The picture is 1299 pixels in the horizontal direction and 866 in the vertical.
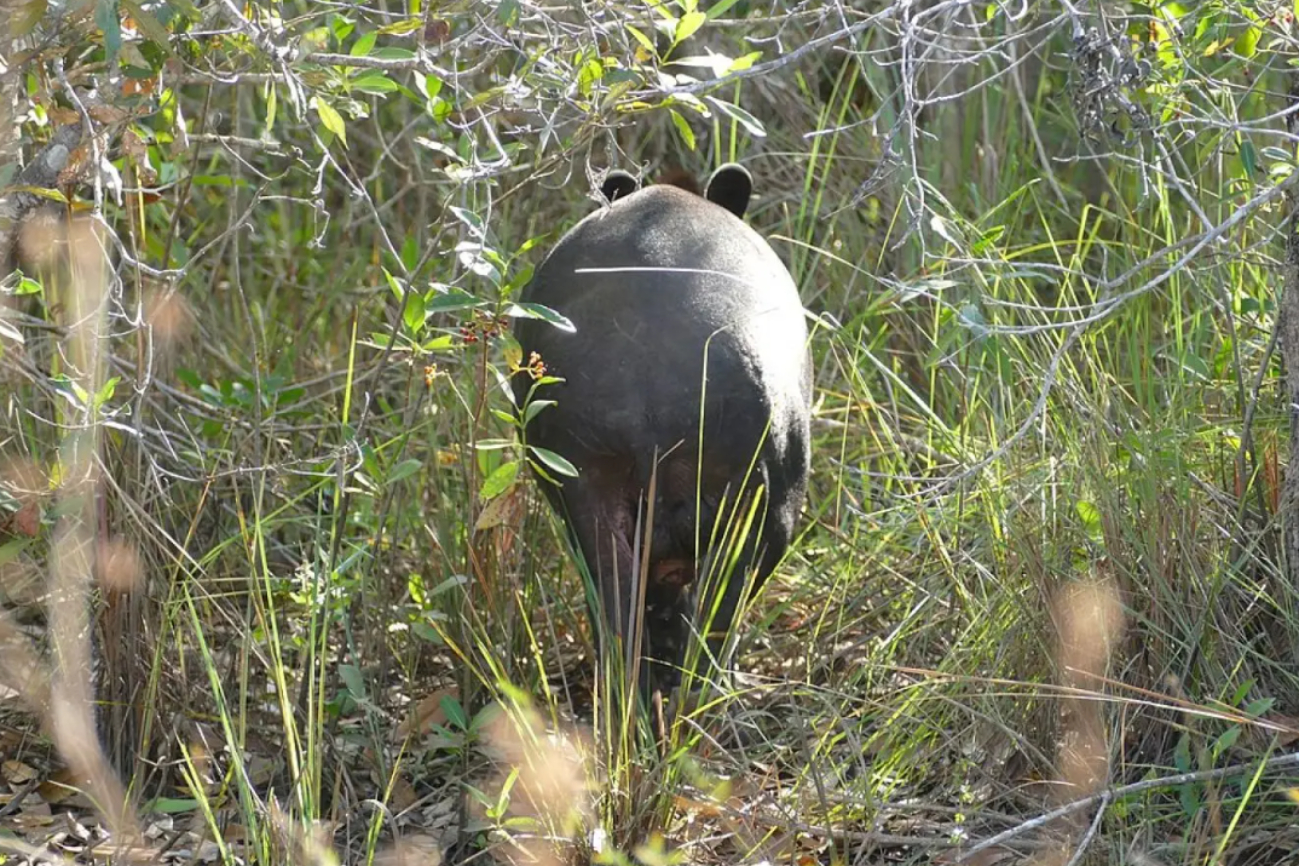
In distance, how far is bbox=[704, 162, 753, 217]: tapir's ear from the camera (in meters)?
4.18

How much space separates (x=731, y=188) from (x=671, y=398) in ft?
3.09

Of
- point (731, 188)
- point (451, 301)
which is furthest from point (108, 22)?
point (731, 188)

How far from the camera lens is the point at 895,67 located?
5520 millimetres

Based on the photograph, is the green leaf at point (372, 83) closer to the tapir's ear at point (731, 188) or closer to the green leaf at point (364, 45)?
the green leaf at point (364, 45)

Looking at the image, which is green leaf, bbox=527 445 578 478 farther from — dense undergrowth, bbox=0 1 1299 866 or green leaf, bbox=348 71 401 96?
green leaf, bbox=348 71 401 96

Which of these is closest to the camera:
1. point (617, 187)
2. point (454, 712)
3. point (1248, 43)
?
point (1248, 43)

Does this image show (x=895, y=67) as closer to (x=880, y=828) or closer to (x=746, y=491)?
(x=746, y=491)

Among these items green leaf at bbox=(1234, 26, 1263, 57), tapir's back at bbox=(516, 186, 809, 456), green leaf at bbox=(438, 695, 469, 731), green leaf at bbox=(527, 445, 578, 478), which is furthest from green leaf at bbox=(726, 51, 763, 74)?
green leaf at bbox=(438, 695, 469, 731)

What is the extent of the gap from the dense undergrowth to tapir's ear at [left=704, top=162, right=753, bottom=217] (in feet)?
0.92

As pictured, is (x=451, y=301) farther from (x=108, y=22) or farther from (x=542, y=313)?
(x=108, y=22)

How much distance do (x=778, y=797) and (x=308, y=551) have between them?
1767 mm

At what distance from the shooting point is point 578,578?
14.6 feet

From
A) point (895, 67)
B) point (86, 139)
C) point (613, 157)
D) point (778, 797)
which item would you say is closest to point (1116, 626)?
point (778, 797)

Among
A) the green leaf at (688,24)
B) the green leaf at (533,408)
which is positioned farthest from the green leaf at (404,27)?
the green leaf at (533,408)
